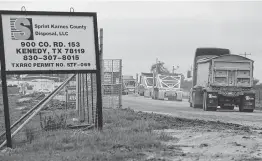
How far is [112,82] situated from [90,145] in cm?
1513

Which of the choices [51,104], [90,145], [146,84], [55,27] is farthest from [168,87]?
[90,145]

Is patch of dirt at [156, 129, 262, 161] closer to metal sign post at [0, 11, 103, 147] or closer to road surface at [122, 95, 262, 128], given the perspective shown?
metal sign post at [0, 11, 103, 147]

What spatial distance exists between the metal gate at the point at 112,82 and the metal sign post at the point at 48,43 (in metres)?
12.2

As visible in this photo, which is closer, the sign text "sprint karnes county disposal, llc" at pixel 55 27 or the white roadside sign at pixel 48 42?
the white roadside sign at pixel 48 42

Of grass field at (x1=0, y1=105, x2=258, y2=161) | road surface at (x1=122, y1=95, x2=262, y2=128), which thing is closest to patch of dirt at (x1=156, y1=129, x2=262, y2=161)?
grass field at (x1=0, y1=105, x2=258, y2=161)

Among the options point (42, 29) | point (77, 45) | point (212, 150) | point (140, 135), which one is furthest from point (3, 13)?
point (212, 150)

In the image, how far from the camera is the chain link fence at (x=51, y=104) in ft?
Result: 43.6

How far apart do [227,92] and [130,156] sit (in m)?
21.0

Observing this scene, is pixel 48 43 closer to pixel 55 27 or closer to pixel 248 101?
pixel 55 27

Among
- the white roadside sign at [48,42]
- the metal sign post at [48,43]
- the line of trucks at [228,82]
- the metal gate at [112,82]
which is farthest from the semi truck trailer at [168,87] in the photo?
the white roadside sign at [48,42]

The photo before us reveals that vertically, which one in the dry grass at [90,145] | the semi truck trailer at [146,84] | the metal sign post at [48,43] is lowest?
the semi truck trailer at [146,84]

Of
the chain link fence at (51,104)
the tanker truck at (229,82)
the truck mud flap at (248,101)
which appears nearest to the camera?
the chain link fence at (51,104)

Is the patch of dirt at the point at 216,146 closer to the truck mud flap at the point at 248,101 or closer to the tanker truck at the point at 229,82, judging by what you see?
the tanker truck at the point at 229,82

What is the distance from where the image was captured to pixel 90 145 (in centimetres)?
1021
